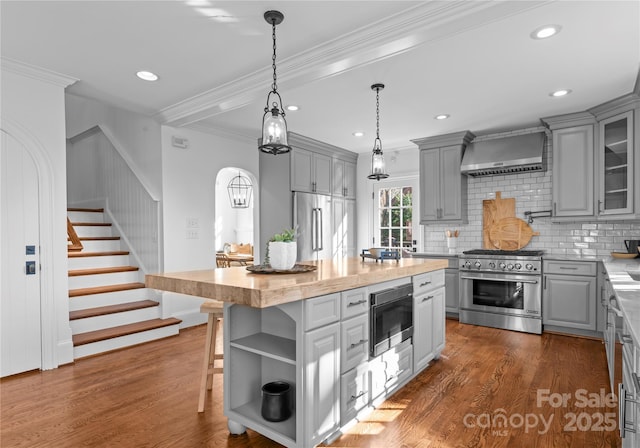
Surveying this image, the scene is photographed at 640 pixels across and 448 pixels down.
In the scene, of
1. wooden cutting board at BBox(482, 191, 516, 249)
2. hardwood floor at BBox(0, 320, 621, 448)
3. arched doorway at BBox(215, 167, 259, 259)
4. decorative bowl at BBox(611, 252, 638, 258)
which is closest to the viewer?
hardwood floor at BBox(0, 320, 621, 448)

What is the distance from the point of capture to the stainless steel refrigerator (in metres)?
5.48

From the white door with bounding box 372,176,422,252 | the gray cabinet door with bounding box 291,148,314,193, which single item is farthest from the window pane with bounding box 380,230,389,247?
the gray cabinet door with bounding box 291,148,314,193

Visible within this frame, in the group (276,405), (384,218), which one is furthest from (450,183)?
(276,405)

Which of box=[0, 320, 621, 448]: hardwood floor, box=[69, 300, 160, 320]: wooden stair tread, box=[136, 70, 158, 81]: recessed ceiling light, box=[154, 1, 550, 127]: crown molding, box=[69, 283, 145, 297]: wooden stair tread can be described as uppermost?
box=[136, 70, 158, 81]: recessed ceiling light

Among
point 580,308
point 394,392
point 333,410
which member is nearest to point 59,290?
point 333,410

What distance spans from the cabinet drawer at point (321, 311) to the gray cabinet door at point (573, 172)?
3762mm

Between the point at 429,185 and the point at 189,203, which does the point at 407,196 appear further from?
the point at 189,203

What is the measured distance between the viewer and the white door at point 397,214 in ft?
20.2

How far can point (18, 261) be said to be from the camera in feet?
10.8

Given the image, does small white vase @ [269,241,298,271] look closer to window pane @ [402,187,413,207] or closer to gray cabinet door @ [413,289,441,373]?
gray cabinet door @ [413,289,441,373]

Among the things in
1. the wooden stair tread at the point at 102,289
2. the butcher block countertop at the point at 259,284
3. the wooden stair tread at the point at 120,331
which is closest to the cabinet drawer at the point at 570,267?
the butcher block countertop at the point at 259,284

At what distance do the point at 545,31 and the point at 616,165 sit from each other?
232 centimetres

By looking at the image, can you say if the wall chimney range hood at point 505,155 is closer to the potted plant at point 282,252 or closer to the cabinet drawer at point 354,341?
the cabinet drawer at point 354,341

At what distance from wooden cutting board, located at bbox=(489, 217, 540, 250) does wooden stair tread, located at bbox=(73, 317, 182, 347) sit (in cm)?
431
